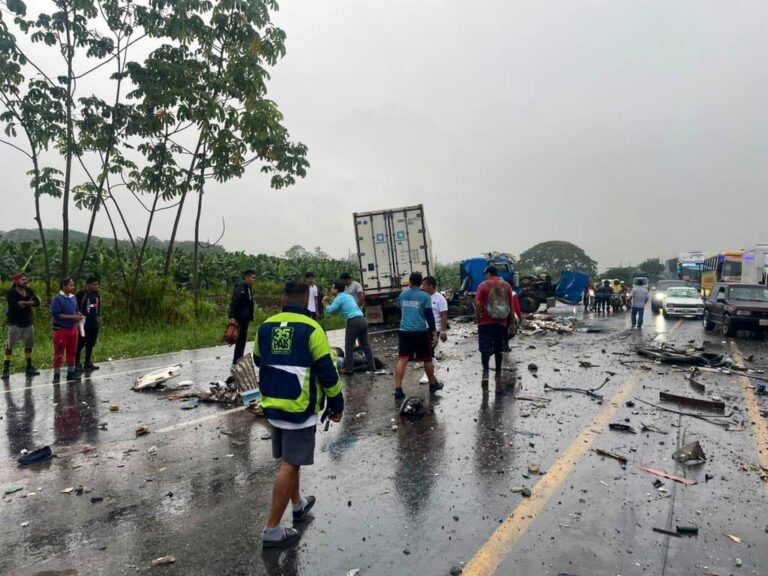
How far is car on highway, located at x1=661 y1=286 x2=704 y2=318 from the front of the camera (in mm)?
22967

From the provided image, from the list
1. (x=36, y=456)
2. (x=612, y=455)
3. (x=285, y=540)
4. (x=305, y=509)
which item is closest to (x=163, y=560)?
(x=285, y=540)

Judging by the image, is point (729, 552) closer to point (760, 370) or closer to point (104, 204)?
point (760, 370)

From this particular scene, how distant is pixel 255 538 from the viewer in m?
3.83

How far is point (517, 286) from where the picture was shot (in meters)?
23.1

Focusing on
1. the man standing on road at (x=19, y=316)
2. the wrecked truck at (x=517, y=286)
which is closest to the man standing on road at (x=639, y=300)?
the wrecked truck at (x=517, y=286)

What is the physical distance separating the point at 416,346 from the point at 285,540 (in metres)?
4.55

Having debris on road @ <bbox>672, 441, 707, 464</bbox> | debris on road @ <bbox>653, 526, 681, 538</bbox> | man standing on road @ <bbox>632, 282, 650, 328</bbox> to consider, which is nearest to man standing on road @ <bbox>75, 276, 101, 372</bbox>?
debris on road @ <bbox>672, 441, 707, 464</bbox>

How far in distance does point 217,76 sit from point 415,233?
7.92 m

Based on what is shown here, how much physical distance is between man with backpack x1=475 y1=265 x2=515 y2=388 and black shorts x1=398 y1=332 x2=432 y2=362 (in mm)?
1205

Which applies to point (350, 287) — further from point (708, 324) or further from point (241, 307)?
point (708, 324)

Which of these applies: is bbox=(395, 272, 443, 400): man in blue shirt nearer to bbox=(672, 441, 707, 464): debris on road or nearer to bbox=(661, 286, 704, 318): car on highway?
bbox=(672, 441, 707, 464): debris on road

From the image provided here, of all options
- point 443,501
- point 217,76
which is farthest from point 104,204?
point 443,501

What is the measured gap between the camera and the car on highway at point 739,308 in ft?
51.4

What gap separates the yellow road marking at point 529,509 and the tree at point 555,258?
90.0 meters
